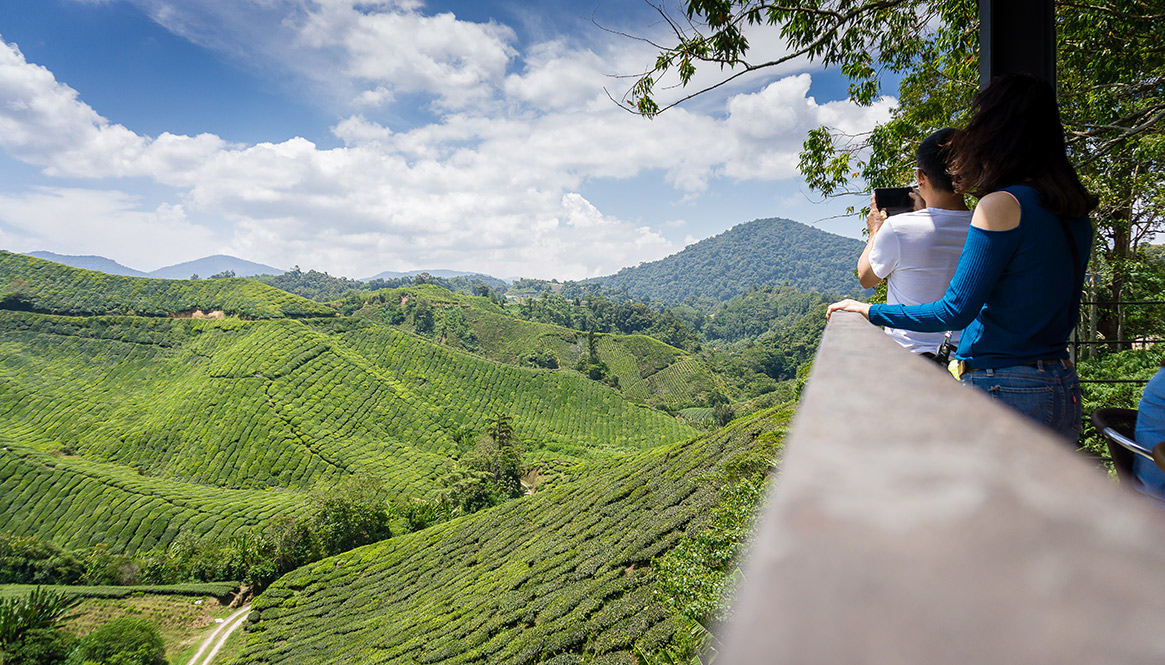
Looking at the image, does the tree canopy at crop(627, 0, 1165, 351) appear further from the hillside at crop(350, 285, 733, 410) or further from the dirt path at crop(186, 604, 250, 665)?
the hillside at crop(350, 285, 733, 410)

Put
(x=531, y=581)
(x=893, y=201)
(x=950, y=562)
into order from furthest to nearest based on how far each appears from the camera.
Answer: (x=531, y=581), (x=893, y=201), (x=950, y=562)

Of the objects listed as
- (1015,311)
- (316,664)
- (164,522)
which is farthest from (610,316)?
(1015,311)

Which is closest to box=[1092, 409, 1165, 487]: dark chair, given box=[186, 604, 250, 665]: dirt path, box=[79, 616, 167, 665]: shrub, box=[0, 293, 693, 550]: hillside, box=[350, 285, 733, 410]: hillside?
box=[186, 604, 250, 665]: dirt path

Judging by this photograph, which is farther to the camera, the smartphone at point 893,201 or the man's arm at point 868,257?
the smartphone at point 893,201

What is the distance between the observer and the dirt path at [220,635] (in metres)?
22.5

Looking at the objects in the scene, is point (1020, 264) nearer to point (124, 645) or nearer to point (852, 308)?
point (852, 308)

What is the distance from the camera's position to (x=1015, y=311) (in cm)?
137

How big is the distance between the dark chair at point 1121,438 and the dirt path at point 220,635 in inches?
1171

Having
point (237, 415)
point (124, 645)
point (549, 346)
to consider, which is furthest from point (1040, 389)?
point (549, 346)

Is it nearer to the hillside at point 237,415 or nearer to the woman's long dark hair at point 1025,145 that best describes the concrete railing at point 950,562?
the woman's long dark hair at point 1025,145

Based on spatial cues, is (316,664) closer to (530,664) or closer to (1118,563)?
(530,664)

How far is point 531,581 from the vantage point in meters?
12.6

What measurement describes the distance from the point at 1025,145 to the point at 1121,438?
0.82m

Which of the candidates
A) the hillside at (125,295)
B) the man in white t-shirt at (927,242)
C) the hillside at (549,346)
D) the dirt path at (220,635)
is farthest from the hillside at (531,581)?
the hillside at (125,295)
